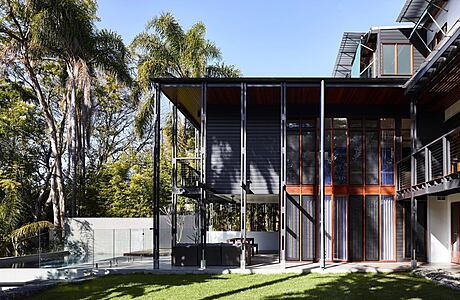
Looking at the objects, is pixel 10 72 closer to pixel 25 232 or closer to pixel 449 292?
pixel 25 232

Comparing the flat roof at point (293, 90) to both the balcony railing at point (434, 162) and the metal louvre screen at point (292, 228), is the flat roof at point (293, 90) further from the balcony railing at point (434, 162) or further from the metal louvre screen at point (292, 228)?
the metal louvre screen at point (292, 228)

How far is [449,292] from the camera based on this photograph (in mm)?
9133

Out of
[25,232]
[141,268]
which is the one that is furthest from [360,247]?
[25,232]

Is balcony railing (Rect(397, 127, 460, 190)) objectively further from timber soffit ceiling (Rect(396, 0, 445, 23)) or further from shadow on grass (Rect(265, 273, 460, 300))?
timber soffit ceiling (Rect(396, 0, 445, 23))

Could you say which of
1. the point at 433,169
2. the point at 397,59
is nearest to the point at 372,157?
the point at 433,169

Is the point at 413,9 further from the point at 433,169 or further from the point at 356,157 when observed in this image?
the point at 433,169

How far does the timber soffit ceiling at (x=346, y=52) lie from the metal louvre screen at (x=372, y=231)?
642 centimetres

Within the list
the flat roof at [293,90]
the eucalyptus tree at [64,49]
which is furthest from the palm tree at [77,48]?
the flat roof at [293,90]

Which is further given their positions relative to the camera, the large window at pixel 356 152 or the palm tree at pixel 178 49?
the palm tree at pixel 178 49

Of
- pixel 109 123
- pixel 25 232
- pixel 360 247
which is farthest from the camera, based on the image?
pixel 109 123

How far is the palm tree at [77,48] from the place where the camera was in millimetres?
17625

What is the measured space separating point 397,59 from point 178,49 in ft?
38.3

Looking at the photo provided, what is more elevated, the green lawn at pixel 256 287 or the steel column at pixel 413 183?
the steel column at pixel 413 183

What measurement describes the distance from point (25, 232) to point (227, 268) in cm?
842
